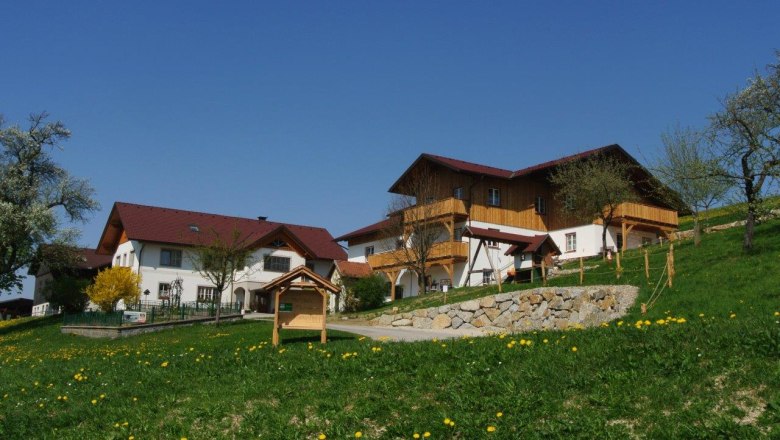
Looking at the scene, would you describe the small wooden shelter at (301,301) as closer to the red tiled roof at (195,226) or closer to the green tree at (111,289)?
the green tree at (111,289)

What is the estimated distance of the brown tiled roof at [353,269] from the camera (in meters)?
48.2

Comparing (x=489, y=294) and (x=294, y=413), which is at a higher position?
(x=489, y=294)

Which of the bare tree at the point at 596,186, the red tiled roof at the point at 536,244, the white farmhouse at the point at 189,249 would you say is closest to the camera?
the red tiled roof at the point at 536,244

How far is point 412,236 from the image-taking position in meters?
45.5

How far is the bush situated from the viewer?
4043 centimetres

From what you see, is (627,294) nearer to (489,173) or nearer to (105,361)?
(105,361)

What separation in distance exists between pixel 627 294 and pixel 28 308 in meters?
68.6

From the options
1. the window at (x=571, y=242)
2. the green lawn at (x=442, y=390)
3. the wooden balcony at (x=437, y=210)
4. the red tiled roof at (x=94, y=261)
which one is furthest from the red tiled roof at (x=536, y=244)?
the red tiled roof at (x=94, y=261)

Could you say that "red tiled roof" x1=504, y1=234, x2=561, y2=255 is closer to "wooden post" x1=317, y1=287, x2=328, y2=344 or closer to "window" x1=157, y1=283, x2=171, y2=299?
"wooden post" x1=317, y1=287, x2=328, y2=344

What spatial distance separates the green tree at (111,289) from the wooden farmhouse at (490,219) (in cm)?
1578

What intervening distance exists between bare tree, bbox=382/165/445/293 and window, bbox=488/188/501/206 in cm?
323

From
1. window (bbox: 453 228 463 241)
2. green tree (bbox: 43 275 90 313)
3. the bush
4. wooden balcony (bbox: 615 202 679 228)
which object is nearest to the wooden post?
the bush

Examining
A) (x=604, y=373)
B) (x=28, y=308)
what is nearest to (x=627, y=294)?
(x=604, y=373)

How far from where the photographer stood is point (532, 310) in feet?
92.0
